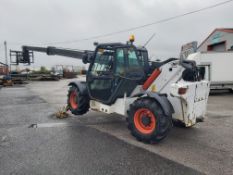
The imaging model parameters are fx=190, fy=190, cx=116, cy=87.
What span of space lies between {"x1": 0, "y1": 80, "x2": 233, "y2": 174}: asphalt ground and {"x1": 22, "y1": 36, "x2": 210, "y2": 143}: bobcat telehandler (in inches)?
17.5

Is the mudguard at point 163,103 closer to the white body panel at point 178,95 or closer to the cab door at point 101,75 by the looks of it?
the white body panel at point 178,95

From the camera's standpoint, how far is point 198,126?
5.46m

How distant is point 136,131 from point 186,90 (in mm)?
1408

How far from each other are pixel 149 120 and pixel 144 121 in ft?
0.39

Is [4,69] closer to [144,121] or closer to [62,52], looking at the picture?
[62,52]

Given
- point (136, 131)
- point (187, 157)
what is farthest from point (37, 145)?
point (187, 157)

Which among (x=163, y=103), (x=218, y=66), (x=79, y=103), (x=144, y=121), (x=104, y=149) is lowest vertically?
(x=104, y=149)

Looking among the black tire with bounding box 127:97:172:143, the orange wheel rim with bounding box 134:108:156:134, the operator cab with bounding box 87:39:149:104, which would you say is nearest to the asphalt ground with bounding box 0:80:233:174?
the black tire with bounding box 127:97:172:143

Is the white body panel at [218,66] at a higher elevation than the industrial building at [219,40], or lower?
lower

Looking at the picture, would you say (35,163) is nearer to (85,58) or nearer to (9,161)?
(9,161)

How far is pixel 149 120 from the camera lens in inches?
165

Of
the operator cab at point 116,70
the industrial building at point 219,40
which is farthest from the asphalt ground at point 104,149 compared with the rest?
the industrial building at point 219,40

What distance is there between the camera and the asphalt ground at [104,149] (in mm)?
3125

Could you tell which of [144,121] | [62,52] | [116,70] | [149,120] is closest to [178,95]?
[149,120]
